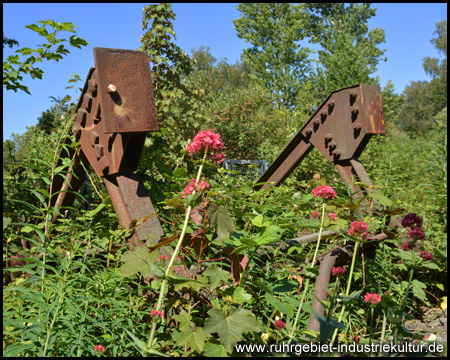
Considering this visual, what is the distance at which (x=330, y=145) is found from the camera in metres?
3.12

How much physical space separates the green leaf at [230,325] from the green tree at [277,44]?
30485mm

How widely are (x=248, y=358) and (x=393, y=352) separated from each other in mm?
509

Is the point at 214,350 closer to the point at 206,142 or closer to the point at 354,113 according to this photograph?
the point at 206,142


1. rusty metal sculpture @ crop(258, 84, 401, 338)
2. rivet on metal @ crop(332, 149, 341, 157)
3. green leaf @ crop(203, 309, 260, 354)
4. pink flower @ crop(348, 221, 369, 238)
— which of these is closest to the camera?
green leaf @ crop(203, 309, 260, 354)

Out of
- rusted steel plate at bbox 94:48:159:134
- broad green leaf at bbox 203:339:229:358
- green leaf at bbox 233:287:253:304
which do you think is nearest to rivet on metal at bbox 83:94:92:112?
rusted steel plate at bbox 94:48:159:134

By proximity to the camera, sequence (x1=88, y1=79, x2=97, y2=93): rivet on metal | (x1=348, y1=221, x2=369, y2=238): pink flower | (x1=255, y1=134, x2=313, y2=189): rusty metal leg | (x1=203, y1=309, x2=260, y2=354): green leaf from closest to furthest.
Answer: (x1=203, y1=309, x2=260, y2=354): green leaf < (x1=348, y1=221, x2=369, y2=238): pink flower < (x1=88, y1=79, x2=97, y2=93): rivet on metal < (x1=255, y1=134, x2=313, y2=189): rusty metal leg

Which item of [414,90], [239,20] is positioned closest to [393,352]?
[239,20]

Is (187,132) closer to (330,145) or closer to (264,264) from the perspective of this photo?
(330,145)

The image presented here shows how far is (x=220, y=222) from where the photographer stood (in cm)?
142

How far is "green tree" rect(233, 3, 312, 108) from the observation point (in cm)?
3080

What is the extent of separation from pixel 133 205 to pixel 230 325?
85 centimetres

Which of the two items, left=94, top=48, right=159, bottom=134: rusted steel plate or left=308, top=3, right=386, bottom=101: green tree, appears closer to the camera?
left=94, top=48, right=159, bottom=134: rusted steel plate

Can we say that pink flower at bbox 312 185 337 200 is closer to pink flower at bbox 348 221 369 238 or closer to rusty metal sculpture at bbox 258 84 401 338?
pink flower at bbox 348 221 369 238

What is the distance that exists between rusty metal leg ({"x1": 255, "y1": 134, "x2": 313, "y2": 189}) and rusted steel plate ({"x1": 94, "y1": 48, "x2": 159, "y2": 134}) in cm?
185
